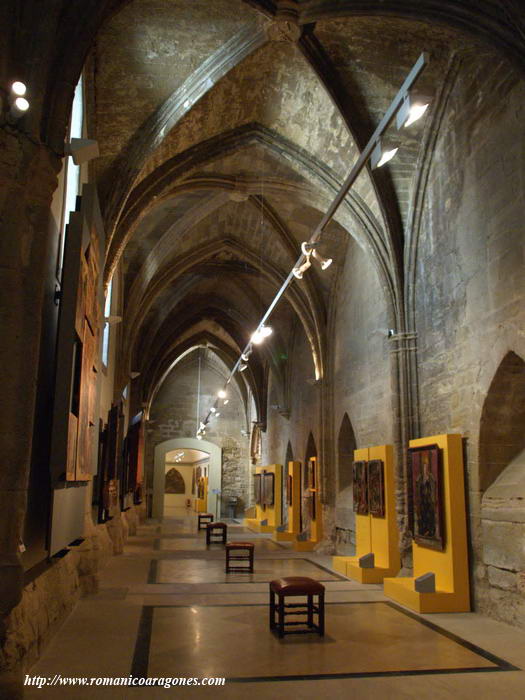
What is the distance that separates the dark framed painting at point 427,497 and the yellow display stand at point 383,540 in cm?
62

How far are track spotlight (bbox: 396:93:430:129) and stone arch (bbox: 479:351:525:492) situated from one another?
133 inches

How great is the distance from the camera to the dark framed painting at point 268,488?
18.7 m

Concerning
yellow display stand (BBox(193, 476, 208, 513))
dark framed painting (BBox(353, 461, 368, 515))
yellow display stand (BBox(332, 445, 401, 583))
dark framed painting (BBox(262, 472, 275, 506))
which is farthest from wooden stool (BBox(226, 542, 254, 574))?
yellow display stand (BBox(193, 476, 208, 513))

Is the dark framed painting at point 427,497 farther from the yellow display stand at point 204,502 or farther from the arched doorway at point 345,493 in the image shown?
the yellow display stand at point 204,502

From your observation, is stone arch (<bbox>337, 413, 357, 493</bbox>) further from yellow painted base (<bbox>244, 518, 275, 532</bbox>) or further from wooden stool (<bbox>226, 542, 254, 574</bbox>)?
yellow painted base (<bbox>244, 518, 275, 532</bbox>)

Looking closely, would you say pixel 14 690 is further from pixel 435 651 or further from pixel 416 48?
pixel 416 48

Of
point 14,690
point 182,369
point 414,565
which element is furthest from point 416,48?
point 182,369

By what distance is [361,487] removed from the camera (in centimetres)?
1080

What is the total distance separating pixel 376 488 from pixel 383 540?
2.62ft

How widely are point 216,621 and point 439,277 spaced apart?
5.50 m

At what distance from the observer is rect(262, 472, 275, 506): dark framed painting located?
18.7 metres

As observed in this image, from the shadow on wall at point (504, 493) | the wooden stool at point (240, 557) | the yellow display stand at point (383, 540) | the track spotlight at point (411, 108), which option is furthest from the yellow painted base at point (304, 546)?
the track spotlight at point (411, 108)

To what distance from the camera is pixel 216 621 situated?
6.90m

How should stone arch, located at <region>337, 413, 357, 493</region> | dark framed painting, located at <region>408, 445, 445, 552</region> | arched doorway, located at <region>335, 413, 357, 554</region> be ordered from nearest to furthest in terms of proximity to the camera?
dark framed painting, located at <region>408, 445, 445, 552</region> → arched doorway, located at <region>335, 413, 357, 554</region> → stone arch, located at <region>337, 413, 357, 493</region>
